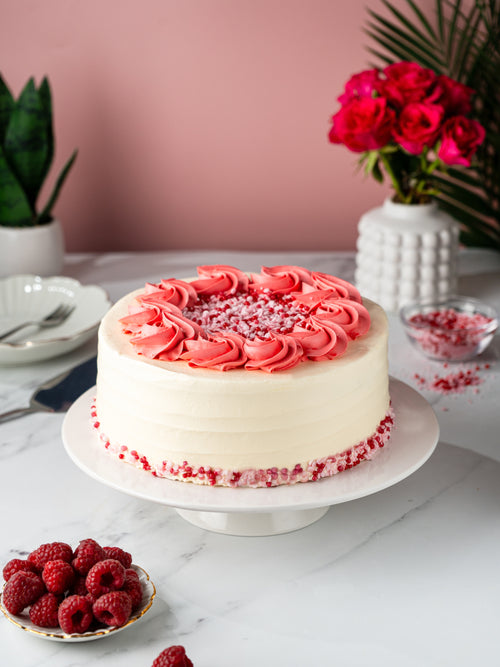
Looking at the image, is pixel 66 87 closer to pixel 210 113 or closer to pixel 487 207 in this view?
pixel 210 113

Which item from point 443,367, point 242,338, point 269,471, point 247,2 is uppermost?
point 247,2

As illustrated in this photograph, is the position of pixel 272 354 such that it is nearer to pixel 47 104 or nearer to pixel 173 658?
pixel 173 658

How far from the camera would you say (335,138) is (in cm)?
171

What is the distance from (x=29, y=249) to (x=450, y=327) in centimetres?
96

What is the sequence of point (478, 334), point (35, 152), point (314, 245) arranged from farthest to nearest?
point (314, 245) → point (35, 152) → point (478, 334)

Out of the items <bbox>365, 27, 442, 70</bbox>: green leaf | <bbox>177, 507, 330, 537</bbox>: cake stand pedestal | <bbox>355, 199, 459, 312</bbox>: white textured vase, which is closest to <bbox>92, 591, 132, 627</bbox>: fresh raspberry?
<bbox>177, 507, 330, 537</bbox>: cake stand pedestal

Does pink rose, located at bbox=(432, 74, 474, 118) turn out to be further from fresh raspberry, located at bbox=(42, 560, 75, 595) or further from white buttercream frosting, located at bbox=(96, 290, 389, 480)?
fresh raspberry, located at bbox=(42, 560, 75, 595)

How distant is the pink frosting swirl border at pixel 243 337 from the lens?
1005 millimetres

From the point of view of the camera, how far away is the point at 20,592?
0.90 metres

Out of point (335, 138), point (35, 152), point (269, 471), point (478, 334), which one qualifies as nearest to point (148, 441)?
point (269, 471)

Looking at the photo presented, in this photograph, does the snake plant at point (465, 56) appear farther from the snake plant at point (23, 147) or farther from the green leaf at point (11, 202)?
the green leaf at point (11, 202)

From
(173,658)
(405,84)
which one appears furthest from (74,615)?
(405,84)

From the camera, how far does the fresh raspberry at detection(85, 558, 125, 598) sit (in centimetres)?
89

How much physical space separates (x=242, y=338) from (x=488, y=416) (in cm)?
56
